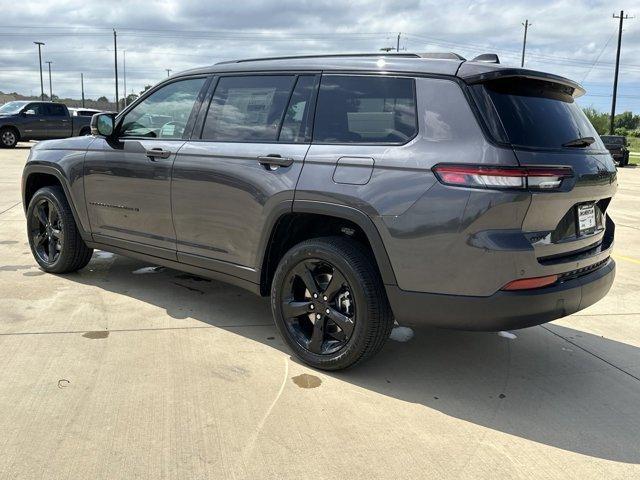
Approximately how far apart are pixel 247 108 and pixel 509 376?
240cm

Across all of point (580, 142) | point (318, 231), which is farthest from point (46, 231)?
point (580, 142)

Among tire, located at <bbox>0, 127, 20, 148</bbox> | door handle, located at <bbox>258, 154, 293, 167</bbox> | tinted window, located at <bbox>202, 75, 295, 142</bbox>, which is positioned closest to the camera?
door handle, located at <bbox>258, 154, 293, 167</bbox>

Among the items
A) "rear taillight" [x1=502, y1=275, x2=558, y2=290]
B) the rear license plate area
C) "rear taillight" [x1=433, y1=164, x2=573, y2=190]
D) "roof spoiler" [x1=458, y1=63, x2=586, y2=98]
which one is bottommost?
"rear taillight" [x1=502, y1=275, x2=558, y2=290]

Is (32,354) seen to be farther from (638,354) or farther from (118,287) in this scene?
(638,354)

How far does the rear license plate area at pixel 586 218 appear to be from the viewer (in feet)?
10.5

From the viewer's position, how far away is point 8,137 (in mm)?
23031

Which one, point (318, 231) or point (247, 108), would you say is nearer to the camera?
point (318, 231)

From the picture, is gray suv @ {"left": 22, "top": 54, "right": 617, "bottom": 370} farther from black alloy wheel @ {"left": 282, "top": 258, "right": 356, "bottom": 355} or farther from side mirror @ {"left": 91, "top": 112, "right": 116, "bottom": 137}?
side mirror @ {"left": 91, "top": 112, "right": 116, "bottom": 137}

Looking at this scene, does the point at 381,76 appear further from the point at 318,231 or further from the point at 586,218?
the point at 586,218

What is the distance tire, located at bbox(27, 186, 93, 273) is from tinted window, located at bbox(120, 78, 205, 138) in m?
1.03

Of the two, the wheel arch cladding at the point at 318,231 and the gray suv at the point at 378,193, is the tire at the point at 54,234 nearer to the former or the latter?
the gray suv at the point at 378,193

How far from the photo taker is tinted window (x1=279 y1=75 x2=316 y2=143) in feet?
11.8

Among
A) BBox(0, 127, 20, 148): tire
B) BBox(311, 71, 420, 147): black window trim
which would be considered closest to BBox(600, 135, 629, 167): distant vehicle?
BBox(0, 127, 20, 148): tire

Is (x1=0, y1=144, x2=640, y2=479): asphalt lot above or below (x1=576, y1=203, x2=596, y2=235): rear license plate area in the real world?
below
